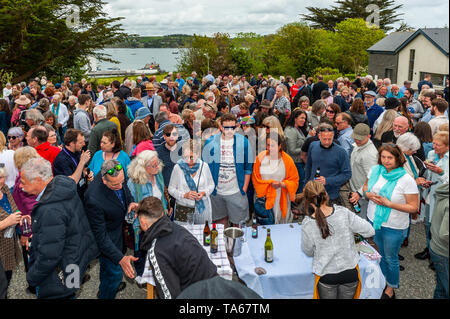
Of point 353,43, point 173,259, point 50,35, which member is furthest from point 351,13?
point 173,259

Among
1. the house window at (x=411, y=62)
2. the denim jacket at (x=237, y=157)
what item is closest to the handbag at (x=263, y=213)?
the denim jacket at (x=237, y=157)

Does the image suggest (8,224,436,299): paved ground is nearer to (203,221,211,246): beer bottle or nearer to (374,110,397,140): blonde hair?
(203,221,211,246): beer bottle

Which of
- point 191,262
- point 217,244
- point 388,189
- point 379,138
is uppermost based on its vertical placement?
point 379,138

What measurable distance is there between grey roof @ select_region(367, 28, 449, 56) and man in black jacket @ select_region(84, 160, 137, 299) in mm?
23946

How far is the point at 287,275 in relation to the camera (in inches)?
114

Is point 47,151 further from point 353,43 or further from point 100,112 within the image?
point 353,43

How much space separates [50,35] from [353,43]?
26269mm

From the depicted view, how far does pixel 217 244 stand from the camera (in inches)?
128

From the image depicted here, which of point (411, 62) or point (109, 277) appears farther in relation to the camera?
point (411, 62)

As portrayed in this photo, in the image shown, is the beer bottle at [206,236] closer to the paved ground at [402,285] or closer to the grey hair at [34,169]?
the paved ground at [402,285]

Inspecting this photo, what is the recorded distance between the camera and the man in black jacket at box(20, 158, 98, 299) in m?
2.49

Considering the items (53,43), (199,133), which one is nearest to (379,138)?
(199,133)

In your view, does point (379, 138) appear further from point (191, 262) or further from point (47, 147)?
point (47, 147)
